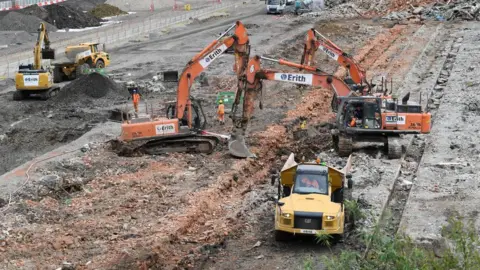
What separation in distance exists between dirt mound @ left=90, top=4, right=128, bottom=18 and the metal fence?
198 inches

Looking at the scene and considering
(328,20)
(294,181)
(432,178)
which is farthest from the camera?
(328,20)

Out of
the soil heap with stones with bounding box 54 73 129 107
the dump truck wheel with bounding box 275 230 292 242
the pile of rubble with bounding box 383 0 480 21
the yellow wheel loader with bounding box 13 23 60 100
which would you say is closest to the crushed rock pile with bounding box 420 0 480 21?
the pile of rubble with bounding box 383 0 480 21

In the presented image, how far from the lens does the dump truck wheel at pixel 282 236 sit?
1935cm

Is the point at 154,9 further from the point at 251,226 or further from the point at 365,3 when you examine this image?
the point at 251,226

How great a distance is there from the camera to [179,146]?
28391 millimetres

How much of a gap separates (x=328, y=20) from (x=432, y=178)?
1809 inches

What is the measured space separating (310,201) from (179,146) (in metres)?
10.00

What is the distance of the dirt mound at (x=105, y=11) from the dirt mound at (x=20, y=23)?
419 inches

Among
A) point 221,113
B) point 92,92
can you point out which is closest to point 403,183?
point 221,113

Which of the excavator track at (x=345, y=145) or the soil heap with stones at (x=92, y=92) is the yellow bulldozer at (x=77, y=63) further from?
the excavator track at (x=345, y=145)

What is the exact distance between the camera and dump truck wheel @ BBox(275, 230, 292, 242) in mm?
19350

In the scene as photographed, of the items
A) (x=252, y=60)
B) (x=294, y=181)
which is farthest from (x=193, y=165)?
(x=294, y=181)

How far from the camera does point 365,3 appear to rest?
7725 centimetres

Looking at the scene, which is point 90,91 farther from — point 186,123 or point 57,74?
point 186,123
